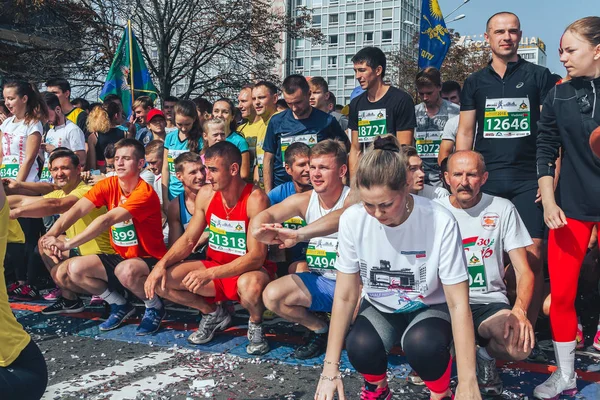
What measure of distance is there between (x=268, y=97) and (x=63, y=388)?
153 inches

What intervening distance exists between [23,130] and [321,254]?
4086 mm

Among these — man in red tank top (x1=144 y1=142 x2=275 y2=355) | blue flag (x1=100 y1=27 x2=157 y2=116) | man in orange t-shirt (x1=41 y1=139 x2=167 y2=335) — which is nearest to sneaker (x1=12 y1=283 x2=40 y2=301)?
man in orange t-shirt (x1=41 y1=139 x2=167 y2=335)

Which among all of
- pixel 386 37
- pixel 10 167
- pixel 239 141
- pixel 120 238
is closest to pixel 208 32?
pixel 10 167

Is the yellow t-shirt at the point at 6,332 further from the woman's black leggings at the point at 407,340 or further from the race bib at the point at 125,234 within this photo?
the race bib at the point at 125,234

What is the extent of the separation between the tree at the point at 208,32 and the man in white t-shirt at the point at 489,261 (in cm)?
1779

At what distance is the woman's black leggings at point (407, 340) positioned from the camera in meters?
2.83

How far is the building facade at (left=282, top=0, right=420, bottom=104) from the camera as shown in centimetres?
6047

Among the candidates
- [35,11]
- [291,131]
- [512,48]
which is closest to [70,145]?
[291,131]

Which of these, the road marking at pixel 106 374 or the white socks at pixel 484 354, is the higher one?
the white socks at pixel 484 354

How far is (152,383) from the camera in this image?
12.1 ft

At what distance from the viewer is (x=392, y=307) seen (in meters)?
3.06

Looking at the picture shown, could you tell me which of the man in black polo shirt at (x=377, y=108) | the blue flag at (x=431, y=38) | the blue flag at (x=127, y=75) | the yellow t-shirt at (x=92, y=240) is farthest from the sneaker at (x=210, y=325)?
the blue flag at (x=127, y=75)

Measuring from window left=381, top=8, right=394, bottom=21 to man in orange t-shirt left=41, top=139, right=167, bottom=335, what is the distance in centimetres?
5917

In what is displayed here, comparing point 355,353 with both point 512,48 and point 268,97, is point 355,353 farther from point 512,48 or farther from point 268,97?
point 268,97
